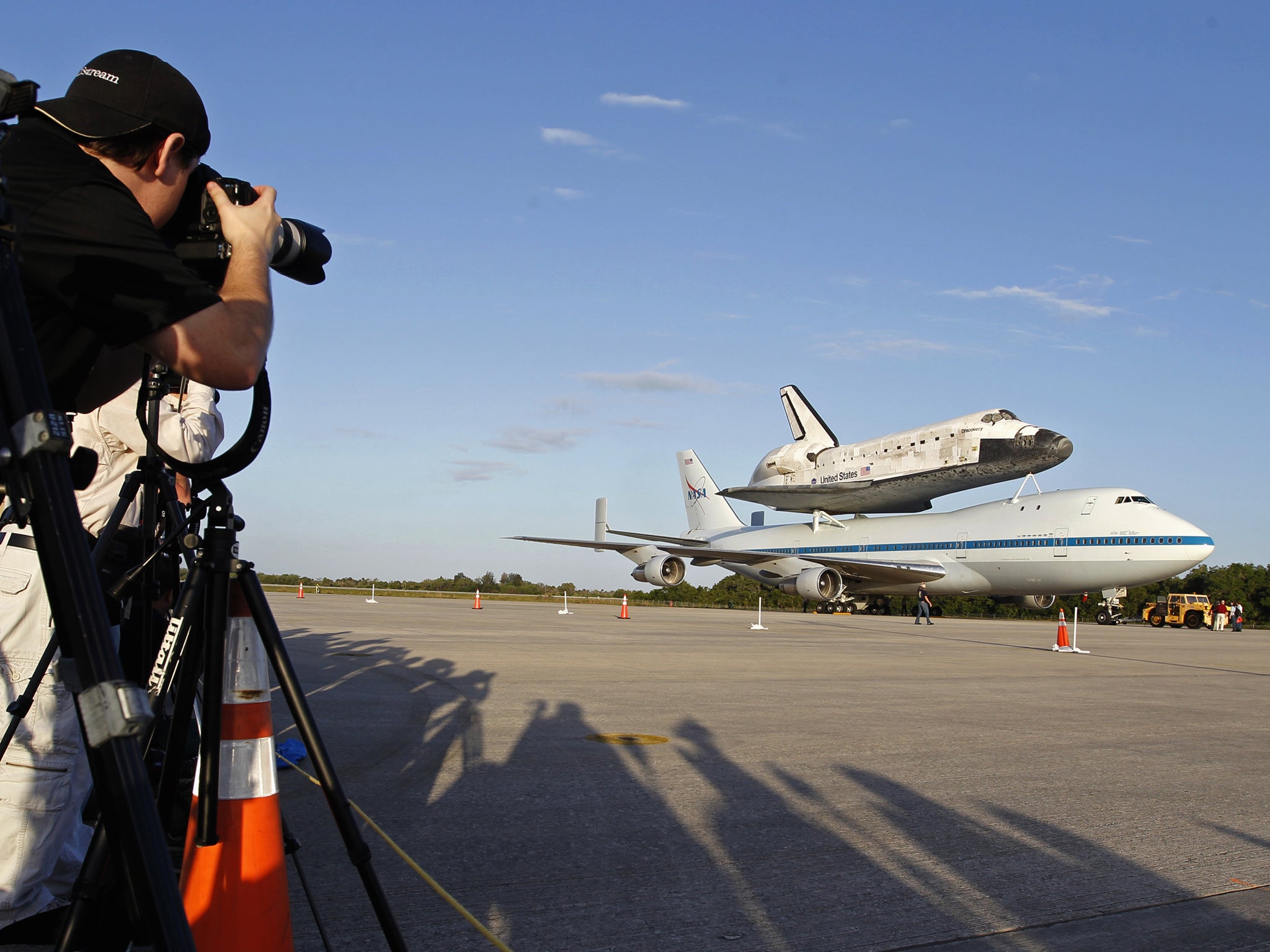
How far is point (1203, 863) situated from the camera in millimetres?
3275

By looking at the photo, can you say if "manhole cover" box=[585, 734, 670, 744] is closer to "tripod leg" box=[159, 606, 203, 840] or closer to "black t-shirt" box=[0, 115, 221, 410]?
"tripod leg" box=[159, 606, 203, 840]

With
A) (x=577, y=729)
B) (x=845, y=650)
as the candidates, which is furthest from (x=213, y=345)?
(x=845, y=650)

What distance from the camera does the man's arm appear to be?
1.53 meters

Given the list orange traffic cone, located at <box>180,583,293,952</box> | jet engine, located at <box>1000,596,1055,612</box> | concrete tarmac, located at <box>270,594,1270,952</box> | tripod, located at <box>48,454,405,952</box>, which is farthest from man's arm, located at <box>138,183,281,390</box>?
jet engine, located at <box>1000,596,1055,612</box>

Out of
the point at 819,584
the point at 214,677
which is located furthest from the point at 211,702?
the point at 819,584

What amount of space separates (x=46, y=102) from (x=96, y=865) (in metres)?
1.34

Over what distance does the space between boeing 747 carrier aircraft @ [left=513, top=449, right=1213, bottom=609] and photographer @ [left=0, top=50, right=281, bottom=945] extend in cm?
2542

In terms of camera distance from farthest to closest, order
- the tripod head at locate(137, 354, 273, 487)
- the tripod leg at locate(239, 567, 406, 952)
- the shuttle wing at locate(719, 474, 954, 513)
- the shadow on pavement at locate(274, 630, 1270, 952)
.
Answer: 1. the shuttle wing at locate(719, 474, 954, 513)
2. the shadow on pavement at locate(274, 630, 1270, 952)
3. the tripod head at locate(137, 354, 273, 487)
4. the tripod leg at locate(239, 567, 406, 952)

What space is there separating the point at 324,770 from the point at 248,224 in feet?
3.43

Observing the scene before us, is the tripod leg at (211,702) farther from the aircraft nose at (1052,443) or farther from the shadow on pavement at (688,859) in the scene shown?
the aircraft nose at (1052,443)

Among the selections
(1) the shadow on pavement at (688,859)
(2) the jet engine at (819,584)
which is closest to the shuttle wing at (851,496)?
(2) the jet engine at (819,584)

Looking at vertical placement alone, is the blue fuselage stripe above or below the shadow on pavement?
above

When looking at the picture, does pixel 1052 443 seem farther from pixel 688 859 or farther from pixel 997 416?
pixel 688 859

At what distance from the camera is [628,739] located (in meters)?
5.38
